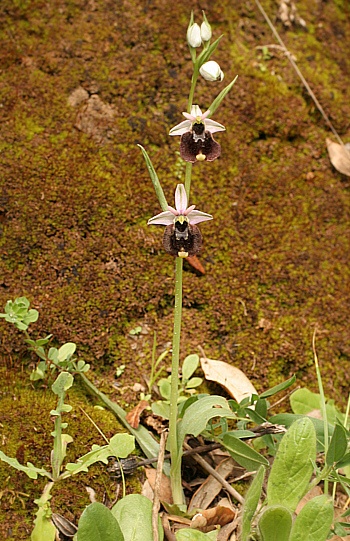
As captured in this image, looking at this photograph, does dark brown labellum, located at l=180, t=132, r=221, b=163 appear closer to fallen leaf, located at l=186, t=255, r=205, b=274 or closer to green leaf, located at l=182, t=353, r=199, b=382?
fallen leaf, located at l=186, t=255, r=205, b=274

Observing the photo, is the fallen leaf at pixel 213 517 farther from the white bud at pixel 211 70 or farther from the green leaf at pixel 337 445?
the white bud at pixel 211 70

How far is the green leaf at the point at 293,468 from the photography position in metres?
1.74

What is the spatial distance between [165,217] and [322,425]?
4.23ft

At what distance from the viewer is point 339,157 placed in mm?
3508

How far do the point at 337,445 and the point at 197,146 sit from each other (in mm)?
1417

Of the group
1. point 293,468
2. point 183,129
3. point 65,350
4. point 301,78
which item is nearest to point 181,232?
point 183,129

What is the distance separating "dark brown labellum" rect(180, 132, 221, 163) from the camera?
191cm

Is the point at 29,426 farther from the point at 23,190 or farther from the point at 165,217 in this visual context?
the point at 23,190

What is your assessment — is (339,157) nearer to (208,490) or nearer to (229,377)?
(229,377)

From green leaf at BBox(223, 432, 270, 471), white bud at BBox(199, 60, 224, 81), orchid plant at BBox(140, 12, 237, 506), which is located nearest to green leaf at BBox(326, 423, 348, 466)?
green leaf at BBox(223, 432, 270, 471)

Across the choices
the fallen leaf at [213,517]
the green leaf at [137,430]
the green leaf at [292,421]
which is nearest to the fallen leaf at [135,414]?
the green leaf at [137,430]

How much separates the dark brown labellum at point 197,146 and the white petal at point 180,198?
0.17m

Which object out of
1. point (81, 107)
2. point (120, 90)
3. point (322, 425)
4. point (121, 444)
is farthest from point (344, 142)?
point (121, 444)

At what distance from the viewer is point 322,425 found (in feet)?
6.73
